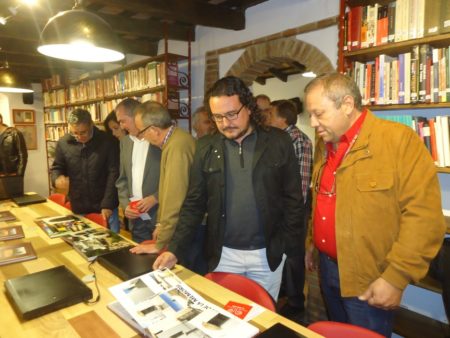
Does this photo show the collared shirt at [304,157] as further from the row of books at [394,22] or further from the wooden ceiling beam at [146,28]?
the wooden ceiling beam at [146,28]

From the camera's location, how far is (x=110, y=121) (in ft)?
14.5

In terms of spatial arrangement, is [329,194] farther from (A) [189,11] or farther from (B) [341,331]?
(A) [189,11]

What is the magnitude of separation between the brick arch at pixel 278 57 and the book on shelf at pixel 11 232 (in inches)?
98.7

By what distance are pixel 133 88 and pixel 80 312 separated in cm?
390

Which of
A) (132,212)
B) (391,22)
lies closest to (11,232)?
(132,212)

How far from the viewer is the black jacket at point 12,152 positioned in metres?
5.32

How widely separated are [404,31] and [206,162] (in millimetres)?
1498

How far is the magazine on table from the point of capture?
3.47ft

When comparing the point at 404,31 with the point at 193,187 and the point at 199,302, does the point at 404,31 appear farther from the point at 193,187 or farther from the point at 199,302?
the point at 199,302

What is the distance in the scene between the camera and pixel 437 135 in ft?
6.63

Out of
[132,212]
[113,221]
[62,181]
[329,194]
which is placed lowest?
[113,221]

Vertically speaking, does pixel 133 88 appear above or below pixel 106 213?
above

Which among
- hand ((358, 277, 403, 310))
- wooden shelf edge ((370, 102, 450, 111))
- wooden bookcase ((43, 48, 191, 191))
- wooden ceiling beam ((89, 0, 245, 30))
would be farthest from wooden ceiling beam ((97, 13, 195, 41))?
hand ((358, 277, 403, 310))

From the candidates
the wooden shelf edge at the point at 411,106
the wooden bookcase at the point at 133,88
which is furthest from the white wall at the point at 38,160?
the wooden shelf edge at the point at 411,106
